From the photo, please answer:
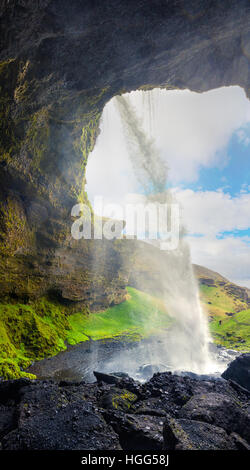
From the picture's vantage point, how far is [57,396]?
7578 mm

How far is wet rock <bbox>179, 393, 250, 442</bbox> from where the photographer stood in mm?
6715

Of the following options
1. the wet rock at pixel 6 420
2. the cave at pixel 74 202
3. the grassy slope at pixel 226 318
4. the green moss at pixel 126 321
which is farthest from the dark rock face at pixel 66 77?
the grassy slope at pixel 226 318

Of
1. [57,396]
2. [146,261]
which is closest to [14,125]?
[57,396]

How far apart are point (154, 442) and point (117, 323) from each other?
107ft

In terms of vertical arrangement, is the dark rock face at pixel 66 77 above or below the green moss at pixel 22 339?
above

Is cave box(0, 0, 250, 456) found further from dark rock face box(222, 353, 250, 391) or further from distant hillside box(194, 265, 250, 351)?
distant hillside box(194, 265, 250, 351)

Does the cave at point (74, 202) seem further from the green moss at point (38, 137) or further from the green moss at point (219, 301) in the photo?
the green moss at point (219, 301)

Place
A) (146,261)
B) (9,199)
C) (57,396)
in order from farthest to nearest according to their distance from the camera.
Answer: (146,261) < (9,199) < (57,396)

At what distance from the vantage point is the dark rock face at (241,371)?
12930 mm

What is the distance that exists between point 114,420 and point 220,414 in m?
3.47

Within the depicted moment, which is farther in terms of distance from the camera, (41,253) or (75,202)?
(75,202)

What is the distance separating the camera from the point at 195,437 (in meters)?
5.57

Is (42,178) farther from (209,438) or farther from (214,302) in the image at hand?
(214,302)

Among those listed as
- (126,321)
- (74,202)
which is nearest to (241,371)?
(74,202)
